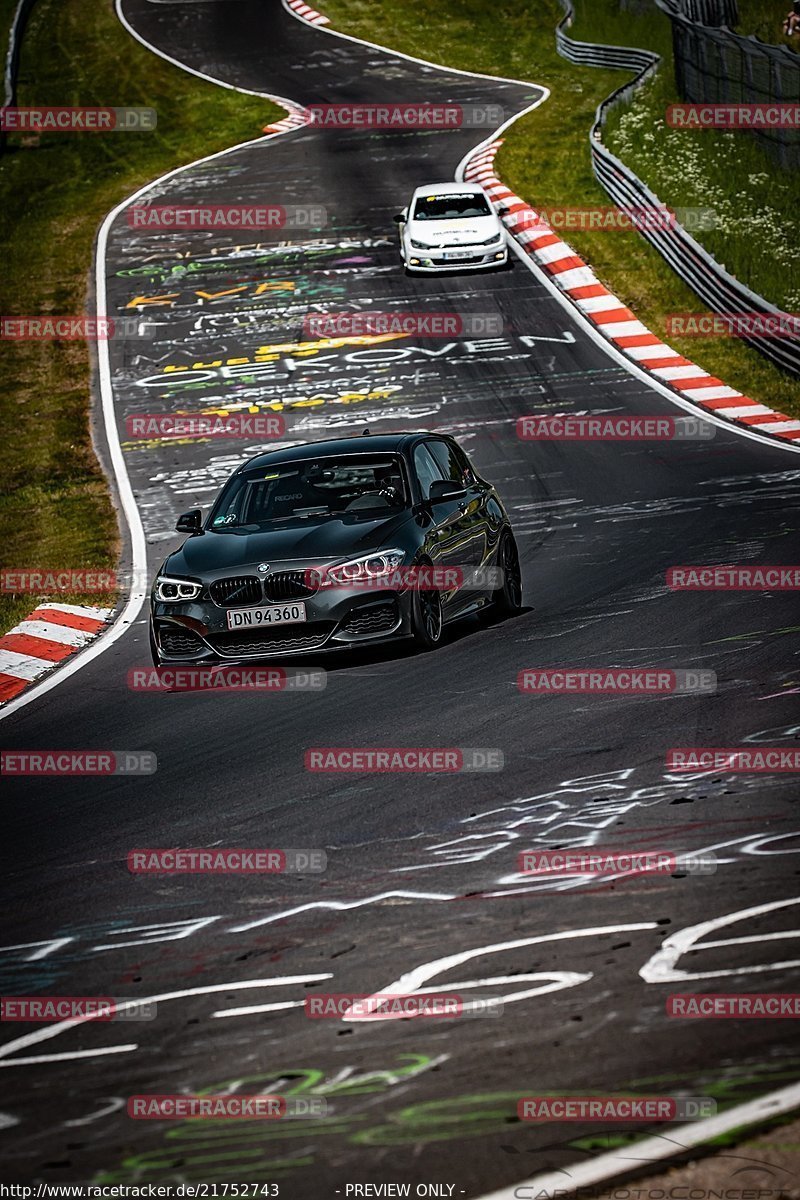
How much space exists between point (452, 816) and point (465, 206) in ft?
77.5

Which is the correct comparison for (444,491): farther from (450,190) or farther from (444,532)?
(450,190)

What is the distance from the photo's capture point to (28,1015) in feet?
18.2

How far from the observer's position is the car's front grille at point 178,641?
10898 mm

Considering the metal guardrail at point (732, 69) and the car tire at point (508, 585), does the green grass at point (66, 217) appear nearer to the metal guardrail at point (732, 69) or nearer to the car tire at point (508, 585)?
the car tire at point (508, 585)

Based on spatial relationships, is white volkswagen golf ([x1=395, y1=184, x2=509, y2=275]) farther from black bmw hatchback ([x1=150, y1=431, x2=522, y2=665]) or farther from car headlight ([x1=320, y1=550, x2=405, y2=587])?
car headlight ([x1=320, y1=550, x2=405, y2=587])

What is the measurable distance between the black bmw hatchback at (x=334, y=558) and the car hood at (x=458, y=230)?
55.0ft

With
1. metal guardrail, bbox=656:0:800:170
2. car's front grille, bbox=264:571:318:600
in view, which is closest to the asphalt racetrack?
car's front grille, bbox=264:571:318:600

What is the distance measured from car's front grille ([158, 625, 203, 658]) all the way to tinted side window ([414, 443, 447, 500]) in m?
2.08

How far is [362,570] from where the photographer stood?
10.8 meters

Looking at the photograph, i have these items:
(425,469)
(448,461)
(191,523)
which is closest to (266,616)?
(191,523)

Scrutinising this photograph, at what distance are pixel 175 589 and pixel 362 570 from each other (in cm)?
127

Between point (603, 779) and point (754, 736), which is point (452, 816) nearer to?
point (603, 779)

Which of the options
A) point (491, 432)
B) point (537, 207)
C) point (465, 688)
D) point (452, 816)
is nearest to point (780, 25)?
point (537, 207)

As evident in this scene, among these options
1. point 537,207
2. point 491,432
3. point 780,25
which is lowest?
point 491,432
